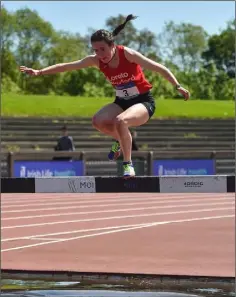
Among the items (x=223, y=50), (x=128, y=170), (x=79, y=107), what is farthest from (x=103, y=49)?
(x=223, y=50)

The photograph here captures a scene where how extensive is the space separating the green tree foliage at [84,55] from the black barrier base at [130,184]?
119 ft

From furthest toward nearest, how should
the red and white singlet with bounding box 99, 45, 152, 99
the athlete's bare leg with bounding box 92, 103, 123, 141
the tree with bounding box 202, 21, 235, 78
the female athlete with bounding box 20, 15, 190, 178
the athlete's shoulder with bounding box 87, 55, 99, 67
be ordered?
the tree with bounding box 202, 21, 235, 78 → the athlete's bare leg with bounding box 92, 103, 123, 141 → the athlete's shoulder with bounding box 87, 55, 99, 67 → the red and white singlet with bounding box 99, 45, 152, 99 → the female athlete with bounding box 20, 15, 190, 178

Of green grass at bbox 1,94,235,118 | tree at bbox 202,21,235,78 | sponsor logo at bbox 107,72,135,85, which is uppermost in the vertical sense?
tree at bbox 202,21,235,78

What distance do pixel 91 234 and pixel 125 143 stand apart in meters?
7.93

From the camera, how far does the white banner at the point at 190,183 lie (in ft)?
25.7

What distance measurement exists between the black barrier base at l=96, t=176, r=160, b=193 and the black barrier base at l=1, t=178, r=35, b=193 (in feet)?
2.03

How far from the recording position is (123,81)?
814cm

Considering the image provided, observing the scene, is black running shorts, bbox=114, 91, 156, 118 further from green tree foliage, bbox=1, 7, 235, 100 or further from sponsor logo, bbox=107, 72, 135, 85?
green tree foliage, bbox=1, 7, 235, 100

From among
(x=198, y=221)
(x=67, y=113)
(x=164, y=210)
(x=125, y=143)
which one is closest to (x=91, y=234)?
(x=198, y=221)

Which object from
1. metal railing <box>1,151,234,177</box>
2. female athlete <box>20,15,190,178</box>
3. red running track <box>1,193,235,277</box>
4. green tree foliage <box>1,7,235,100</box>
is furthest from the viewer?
green tree foliage <box>1,7,235,100</box>

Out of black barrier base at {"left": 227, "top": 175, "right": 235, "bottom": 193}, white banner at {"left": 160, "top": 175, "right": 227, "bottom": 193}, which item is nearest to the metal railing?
white banner at {"left": 160, "top": 175, "right": 227, "bottom": 193}

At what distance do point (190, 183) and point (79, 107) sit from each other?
3770cm

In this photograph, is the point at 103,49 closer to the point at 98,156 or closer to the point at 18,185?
the point at 18,185

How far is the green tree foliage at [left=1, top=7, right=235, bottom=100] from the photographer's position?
180ft
